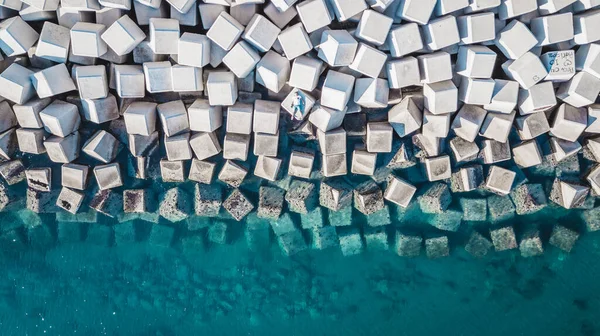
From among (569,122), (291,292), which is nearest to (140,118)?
(291,292)

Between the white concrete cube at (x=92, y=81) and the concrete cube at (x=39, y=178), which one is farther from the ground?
the white concrete cube at (x=92, y=81)

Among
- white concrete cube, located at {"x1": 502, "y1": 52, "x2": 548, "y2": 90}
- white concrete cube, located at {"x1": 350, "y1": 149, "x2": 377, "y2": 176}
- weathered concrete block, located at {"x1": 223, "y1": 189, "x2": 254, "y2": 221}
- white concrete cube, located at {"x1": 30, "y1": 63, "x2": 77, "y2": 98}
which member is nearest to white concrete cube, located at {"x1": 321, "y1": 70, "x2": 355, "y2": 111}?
white concrete cube, located at {"x1": 350, "y1": 149, "x2": 377, "y2": 176}

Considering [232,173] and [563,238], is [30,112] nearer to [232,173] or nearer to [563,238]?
[232,173]

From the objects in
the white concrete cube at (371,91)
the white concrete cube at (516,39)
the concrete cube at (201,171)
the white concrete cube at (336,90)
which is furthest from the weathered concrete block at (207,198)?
the white concrete cube at (516,39)

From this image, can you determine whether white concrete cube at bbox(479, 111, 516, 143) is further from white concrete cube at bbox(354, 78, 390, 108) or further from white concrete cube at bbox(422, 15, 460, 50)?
white concrete cube at bbox(354, 78, 390, 108)

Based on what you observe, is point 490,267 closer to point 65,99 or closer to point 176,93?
point 176,93

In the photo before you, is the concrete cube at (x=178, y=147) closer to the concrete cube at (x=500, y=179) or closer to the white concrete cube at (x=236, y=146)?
the white concrete cube at (x=236, y=146)

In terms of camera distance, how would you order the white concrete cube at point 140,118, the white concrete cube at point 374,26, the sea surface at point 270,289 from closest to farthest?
the white concrete cube at point 374,26, the white concrete cube at point 140,118, the sea surface at point 270,289
